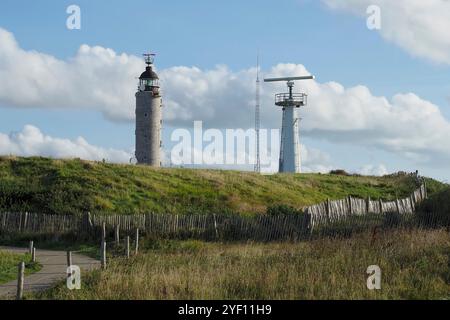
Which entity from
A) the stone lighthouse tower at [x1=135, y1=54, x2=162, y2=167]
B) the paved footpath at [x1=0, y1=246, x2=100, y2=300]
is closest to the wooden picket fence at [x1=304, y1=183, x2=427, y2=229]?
the paved footpath at [x1=0, y1=246, x2=100, y2=300]

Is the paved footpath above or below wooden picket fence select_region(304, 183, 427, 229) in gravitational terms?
below

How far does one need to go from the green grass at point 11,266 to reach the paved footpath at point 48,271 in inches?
9.7

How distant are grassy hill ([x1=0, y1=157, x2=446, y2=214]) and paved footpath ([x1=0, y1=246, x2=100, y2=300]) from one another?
777 centimetres

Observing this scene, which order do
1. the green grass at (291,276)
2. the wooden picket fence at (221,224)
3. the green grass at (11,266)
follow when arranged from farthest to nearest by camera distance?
the wooden picket fence at (221,224), the green grass at (11,266), the green grass at (291,276)

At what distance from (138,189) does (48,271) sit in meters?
18.1

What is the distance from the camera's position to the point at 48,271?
1738 cm

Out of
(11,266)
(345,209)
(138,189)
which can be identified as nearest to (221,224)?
(345,209)

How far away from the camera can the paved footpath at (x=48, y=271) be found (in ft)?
45.7

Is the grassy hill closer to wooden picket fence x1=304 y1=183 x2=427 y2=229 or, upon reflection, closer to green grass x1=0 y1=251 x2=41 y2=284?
wooden picket fence x1=304 y1=183 x2=427 y2=229

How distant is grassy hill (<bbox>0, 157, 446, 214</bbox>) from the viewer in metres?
32.2

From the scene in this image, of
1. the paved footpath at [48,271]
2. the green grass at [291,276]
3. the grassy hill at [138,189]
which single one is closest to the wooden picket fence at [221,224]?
the paved footpath at [48,271]

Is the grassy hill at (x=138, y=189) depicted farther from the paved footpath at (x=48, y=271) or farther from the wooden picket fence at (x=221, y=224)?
the paved footpath at (x=48, y=271)

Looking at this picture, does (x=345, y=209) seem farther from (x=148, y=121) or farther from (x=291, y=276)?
(x=148, y=121)
